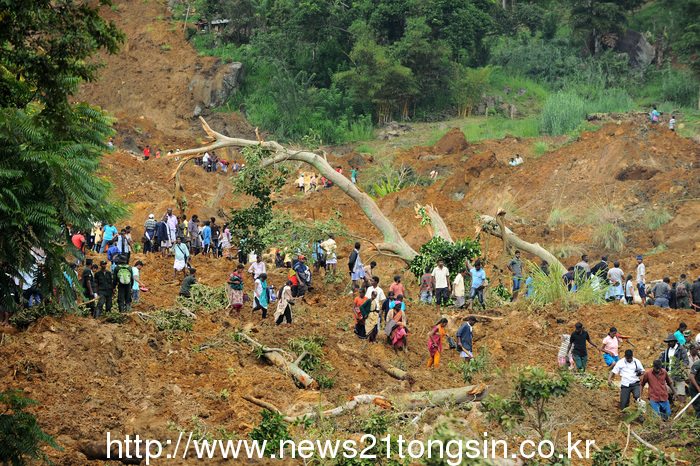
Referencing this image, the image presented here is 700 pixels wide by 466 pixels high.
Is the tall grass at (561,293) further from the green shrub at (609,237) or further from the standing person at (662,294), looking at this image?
the green shrub at (609,237)

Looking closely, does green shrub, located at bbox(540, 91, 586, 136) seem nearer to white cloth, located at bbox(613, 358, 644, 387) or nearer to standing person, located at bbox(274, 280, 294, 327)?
standing person, located at bbox(274, 280, 294, 327)

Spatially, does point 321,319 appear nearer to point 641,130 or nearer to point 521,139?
point 641,130

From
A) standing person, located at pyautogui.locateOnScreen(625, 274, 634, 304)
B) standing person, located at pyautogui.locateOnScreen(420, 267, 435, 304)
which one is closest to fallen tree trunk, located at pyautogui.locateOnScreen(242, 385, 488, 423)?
standing person, located at pyautogui.locateOnScreen(420, 267, 435, 304)

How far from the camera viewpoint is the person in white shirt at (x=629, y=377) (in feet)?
33.7

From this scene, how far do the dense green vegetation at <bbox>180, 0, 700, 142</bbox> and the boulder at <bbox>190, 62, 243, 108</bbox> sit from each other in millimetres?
727

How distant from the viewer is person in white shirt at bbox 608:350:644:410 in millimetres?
10273

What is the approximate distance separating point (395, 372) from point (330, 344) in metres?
1.34

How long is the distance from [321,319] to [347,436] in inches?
245

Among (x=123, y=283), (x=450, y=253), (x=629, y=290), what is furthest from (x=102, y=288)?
(x=629, y=290)

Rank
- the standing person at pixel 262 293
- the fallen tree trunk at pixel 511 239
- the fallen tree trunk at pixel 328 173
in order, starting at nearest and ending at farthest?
the standing person at pixel 262 293 → the fallen tree trunk at pixel 511 239 → the fallen tree trunk at pixel 328 173

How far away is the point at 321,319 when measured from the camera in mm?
14805

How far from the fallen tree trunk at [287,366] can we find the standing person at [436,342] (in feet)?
7.58

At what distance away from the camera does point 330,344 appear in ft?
41.3

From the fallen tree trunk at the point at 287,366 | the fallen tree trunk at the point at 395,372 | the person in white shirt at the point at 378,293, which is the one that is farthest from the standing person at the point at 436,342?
the fallen tree trunk at the point at 287,366
